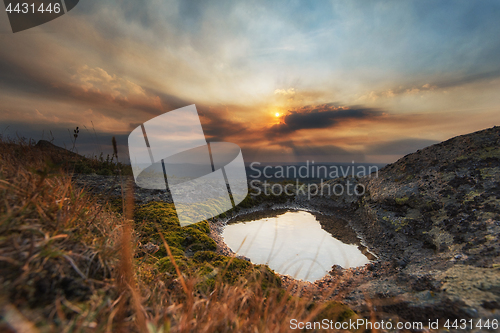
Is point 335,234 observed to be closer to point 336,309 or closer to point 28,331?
point 336,309

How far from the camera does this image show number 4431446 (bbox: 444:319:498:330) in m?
2.43

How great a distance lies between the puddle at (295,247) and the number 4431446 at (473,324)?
6.66 ft

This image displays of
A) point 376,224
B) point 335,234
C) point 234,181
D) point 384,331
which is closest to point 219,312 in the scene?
point 384,331

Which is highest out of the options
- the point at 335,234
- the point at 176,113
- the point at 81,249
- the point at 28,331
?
the point at 176,113

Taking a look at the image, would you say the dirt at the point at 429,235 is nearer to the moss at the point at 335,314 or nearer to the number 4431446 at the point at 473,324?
the number 4431446 at the point at 473,324

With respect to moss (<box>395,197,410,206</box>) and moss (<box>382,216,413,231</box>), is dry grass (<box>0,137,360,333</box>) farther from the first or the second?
moss (<box>395,197,410,206</box>)

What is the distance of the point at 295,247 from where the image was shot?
6129 millimetres

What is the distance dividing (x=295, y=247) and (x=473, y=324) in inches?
155

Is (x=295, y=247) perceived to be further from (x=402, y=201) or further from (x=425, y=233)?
(x=402, y=201)

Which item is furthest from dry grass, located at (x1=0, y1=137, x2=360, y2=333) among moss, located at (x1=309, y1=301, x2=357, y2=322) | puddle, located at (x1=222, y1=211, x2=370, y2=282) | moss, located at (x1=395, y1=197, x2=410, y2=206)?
moss, located at (x1=395, y1=197, x2=410, y2=206)

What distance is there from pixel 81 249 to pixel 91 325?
2.77 feet

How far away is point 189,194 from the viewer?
34.7ft

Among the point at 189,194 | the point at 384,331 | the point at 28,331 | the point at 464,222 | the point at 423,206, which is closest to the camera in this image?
the point at 28,331

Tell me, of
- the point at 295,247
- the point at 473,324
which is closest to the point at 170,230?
the point at 295,247
